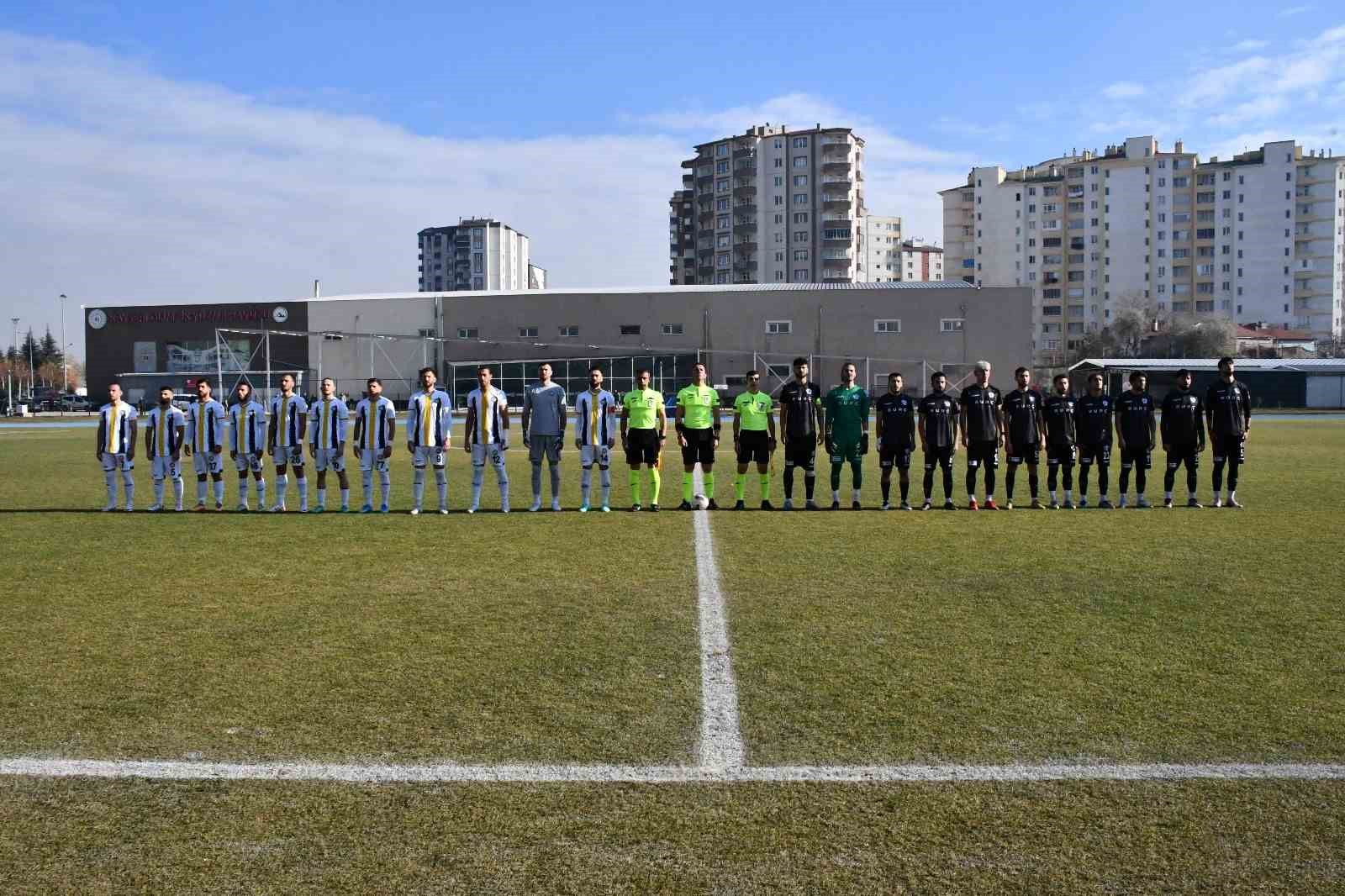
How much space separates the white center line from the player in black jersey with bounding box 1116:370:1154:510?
6944 millimetres

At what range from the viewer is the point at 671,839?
3.76m

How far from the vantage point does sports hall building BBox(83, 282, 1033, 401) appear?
178 feet

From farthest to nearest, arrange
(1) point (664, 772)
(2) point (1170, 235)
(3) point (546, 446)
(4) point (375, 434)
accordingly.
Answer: (2) point (1170, 235) < (3) point (546, 446) < (4) point (375, 434) < (1) point (664, 772)

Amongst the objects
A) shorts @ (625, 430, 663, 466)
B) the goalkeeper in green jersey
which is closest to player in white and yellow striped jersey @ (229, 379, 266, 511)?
shorts @ (625, 430, 663, 466)

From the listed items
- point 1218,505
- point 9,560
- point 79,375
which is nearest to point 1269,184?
point 1218,505

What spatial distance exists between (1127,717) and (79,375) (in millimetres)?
159914

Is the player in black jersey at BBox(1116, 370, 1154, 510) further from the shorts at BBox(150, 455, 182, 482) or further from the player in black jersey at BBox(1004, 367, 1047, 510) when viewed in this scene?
the shorts at BBox(150, 455, 182, 482)

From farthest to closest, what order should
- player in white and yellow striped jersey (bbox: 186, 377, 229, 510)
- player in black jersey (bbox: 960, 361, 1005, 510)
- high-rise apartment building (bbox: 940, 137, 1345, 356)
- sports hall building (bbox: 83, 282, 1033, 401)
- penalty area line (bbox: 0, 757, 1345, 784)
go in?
1. high-rise apartment building (bbox: 940, 137, 1345, 356)
2. sports hall building (bbox: 83, 282, 1033, 401)
3. player in white and yellow striped jersey (bbox: 186, 377, 229, 510)
4. player in black jersey (bbox: 960, 361, 1005, 510)
5. penalty area line (bbox: 0, 757, 1345, 784)

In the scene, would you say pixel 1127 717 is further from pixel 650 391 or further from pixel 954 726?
pixel 650 391

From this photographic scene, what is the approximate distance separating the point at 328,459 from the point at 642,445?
3.91 metres

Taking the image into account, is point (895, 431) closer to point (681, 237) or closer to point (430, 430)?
point (430, 430)

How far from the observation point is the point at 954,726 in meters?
4.96

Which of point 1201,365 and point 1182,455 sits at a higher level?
point 1201,365

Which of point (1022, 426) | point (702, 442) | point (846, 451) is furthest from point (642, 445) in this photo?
point (1022, 426)
